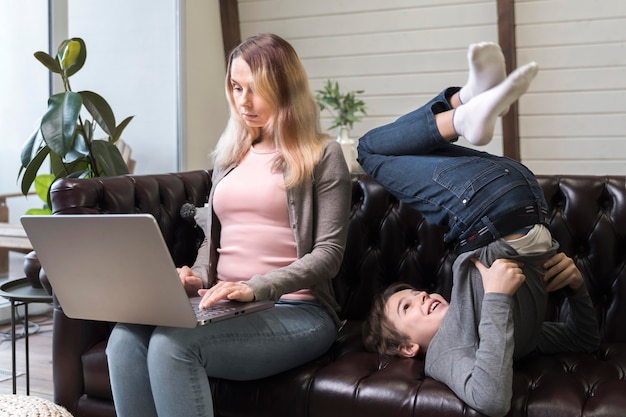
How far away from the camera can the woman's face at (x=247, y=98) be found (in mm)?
2006

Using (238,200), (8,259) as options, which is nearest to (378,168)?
(238,200)

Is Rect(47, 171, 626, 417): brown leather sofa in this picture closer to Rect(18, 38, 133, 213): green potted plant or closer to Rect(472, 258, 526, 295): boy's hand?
Rect(472, 258, 526, 295): boy's hand

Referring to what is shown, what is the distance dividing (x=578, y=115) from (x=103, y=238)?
3590 mm

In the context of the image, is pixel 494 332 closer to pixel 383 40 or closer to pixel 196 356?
pixel 196 356

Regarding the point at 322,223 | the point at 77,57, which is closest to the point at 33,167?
the point at 77,57

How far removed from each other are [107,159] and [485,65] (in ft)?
5.54

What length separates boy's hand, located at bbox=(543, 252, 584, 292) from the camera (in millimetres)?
1813

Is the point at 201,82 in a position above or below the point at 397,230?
above

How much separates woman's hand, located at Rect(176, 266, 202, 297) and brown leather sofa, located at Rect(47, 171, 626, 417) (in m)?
0.26

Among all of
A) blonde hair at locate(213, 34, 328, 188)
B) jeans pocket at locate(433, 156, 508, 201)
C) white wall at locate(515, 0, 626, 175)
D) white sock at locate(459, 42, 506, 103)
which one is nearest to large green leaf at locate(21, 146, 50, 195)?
blonde hair at locate(213, 34, 328, 188)

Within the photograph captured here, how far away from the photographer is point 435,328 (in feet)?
5.98

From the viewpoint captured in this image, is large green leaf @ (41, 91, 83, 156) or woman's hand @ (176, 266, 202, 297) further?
large green leaf @ (41, 91, 83, 156)

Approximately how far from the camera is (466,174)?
5.83 ft

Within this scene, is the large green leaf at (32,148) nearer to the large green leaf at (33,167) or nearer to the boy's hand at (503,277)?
the large green leaf at (33,167)
